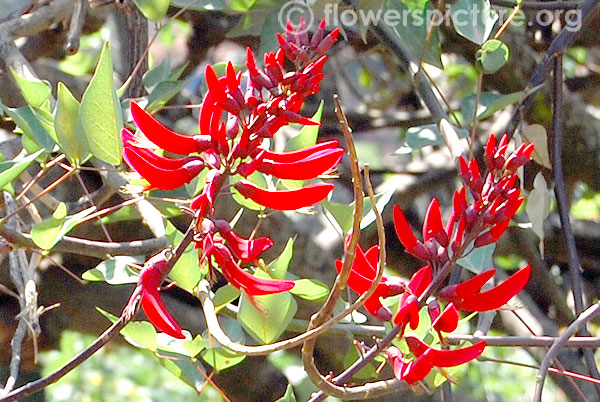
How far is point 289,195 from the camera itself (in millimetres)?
418

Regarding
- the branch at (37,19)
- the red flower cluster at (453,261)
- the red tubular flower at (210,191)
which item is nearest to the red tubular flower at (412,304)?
the red flower cluster at (453,261)

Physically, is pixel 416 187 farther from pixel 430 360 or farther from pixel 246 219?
pixel 430 360

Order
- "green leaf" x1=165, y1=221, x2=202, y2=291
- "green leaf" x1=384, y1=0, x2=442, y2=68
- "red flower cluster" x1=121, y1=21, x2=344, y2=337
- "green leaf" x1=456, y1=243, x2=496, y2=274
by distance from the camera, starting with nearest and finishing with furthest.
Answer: "red flower cluster" x1=121, y1=21, x2=344, y2=337 < "green leaf" x1=165, y1=221, x2=202, y2=291 < "green leaf" x1=456, y1=243, x2=496, y2=274 < "green leaf" x1=384, y1=0, x2=442, y2=68

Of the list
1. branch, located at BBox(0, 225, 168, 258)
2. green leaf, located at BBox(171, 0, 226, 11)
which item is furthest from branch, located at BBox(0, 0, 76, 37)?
branch, located at BBox(0, 225, 168, 258)

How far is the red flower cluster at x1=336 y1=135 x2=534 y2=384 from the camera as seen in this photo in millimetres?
433

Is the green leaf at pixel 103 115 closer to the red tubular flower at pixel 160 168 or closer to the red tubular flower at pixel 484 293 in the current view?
the red tubular flower at pixel 160 168

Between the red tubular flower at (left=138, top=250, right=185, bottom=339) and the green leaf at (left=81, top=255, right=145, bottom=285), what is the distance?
0.15 meters

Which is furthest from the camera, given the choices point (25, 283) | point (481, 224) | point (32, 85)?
point (25, 283)

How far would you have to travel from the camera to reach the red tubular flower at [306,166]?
42 cm

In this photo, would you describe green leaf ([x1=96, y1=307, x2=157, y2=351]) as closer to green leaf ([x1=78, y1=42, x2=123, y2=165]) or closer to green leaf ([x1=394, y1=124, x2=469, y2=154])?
green leaf ([x1=78, y1=42, x2=123, y2=165])

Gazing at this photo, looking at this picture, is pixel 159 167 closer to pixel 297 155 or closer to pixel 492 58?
pixel 297 155

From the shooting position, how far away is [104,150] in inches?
20.2

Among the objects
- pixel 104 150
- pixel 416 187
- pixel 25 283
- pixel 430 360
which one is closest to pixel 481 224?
pixel 430 360

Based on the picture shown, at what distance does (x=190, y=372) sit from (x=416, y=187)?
0.71m
